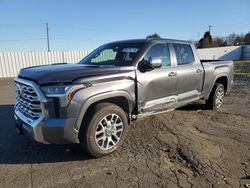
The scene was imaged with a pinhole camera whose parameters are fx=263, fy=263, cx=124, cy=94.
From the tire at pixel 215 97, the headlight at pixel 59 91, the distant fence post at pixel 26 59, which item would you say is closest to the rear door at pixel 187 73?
the tire at pixel 215 97

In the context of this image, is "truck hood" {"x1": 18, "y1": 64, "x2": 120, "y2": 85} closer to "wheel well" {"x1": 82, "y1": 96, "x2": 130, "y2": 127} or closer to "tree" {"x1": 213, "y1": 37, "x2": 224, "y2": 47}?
"wheel well" {"x1": 82, "y1": 96, "x2": 130, "y2": 127}

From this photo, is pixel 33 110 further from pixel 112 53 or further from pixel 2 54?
pixel 2 54

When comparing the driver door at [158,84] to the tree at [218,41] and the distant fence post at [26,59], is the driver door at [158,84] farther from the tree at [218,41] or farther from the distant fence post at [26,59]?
the tree at [218,41]

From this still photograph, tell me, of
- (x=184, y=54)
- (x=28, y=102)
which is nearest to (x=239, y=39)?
(x=184, y=54)

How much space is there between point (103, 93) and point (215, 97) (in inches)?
172

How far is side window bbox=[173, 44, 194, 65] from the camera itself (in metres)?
5.90

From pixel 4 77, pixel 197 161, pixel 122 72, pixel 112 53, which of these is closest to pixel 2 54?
pixel 4 77

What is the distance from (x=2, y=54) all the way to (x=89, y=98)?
18.3 metres

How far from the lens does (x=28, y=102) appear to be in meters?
4.09

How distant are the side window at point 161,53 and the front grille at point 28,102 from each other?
2275 mm

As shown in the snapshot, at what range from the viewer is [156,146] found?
15.5 ft

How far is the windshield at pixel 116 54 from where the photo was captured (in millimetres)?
5039

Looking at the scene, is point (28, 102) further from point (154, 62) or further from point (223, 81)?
point (223, 81)

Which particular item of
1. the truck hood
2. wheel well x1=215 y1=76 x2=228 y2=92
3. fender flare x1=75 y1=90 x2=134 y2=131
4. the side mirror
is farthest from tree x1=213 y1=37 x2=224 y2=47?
the truck hood
